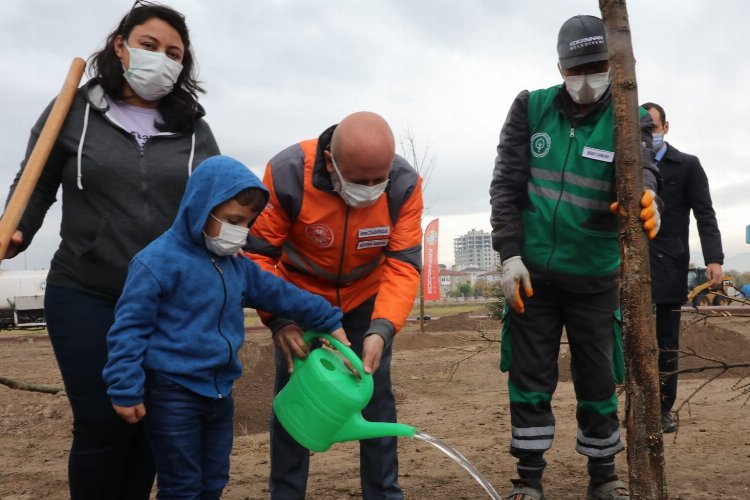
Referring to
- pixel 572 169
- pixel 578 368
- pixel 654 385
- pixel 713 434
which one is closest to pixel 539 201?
pixel 572 169

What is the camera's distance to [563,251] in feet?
10.1

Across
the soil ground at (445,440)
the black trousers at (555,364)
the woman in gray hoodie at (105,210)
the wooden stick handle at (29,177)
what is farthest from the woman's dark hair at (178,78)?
the soil ground at (445,440)

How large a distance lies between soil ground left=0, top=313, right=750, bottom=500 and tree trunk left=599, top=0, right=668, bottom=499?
0.60 metres

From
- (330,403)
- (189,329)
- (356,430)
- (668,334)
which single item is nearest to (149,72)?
(189,329)

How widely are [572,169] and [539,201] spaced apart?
203 mm

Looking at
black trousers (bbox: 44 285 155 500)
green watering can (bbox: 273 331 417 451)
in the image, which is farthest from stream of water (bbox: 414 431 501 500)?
black trousers (bbox: 44 285 155 500)

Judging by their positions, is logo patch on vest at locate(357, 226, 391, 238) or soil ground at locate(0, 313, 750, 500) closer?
logo patch on vest at locate(357, 226, 391, 238)

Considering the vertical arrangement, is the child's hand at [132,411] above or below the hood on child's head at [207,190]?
below

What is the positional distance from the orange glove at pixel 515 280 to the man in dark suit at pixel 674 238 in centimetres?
216

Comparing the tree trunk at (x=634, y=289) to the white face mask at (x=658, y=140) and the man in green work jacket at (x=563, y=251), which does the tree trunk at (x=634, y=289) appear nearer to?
the man in green work jacket at (x=563, y=251)

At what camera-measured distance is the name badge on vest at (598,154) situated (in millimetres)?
2960

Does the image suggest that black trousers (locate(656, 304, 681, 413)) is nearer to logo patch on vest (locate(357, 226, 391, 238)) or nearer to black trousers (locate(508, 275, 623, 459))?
black trousers (locate(508, 275, 623, 459))

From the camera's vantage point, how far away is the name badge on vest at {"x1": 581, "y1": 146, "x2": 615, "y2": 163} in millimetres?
2960

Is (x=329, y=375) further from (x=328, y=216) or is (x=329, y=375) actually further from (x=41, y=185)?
(x=41, y=185)
